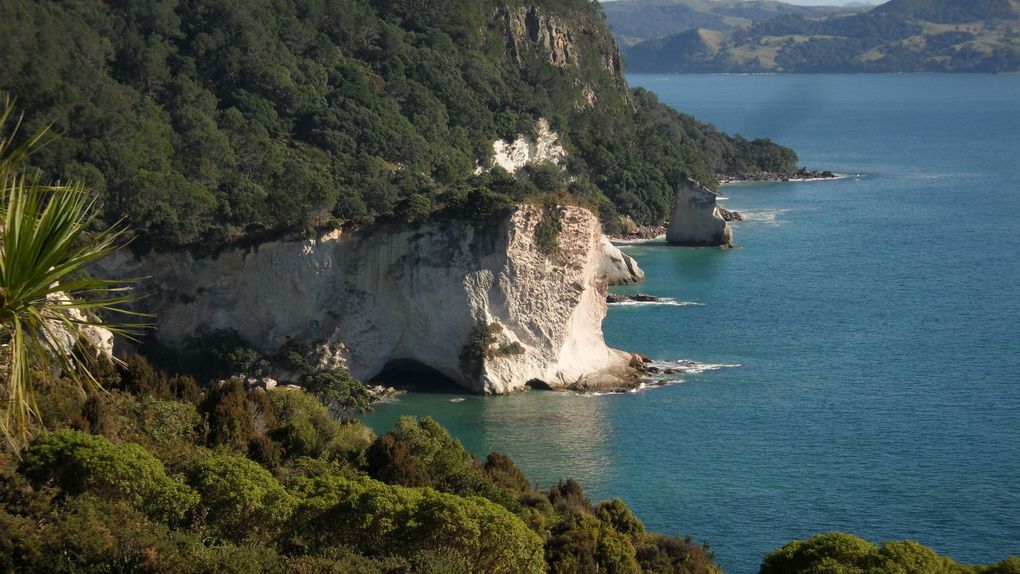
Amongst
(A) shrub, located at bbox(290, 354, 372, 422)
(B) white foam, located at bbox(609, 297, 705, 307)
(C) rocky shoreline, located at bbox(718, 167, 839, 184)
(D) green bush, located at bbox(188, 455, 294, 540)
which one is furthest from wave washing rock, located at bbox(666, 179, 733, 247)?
(D) green bush, located at bbox(188, 455, 294, 540)

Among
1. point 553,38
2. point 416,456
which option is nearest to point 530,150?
point 553,38

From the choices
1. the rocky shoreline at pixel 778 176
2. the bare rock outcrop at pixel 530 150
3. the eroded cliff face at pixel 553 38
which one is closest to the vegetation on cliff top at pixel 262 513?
the bare rock outcrop at pixel 530 150

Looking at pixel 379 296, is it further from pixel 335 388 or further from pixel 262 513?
pixel 262 513

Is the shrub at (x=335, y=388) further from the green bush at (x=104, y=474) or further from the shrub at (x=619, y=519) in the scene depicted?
the green bush at (x=104, y=474)

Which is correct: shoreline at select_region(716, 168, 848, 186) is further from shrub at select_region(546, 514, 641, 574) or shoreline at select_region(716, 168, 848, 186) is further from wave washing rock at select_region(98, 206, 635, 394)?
shrub at select_region(546, 514, 641, 574)

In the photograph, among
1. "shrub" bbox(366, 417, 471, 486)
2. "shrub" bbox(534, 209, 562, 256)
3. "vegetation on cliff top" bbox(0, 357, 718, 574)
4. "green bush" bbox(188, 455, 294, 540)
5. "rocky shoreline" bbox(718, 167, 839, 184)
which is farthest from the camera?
"rocky shoreline" bbox(718, 167, 839, 184)
